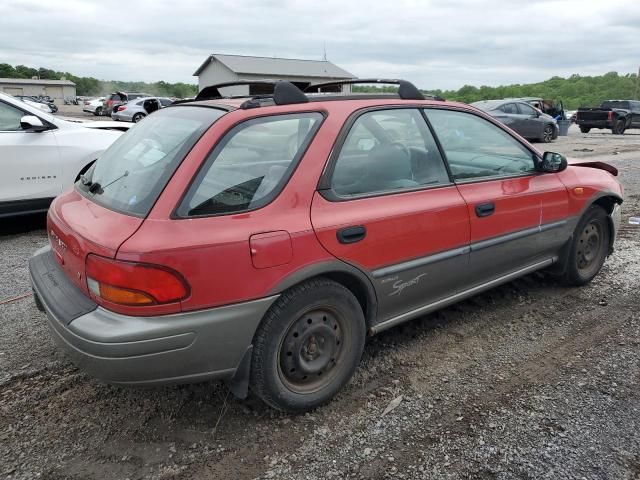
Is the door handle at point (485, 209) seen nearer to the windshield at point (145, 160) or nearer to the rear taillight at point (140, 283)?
the windshield at point (145, 160)

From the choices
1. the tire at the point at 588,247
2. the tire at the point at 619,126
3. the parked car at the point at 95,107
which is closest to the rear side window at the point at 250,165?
the tire at the point at 588,247

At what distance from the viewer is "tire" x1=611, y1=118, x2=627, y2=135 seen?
24427 millimetres

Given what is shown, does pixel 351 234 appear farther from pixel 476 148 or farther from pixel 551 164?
pixel 551 164

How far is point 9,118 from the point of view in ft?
18.8

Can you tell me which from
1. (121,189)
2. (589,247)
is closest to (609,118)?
(589,247)

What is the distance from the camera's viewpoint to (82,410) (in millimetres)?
2750

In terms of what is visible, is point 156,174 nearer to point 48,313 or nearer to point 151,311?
point 151,311

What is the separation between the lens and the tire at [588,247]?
4.21m

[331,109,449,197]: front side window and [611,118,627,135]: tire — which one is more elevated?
[331,109,449,197]: front side window

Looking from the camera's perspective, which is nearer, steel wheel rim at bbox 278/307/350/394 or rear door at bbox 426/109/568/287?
steel wheel rim at bbox 278/307/350/394

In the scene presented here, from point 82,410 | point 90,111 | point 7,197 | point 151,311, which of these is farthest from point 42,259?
point 90,111

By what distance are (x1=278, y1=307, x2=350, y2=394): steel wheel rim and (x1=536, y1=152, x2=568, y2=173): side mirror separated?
6.82 ft

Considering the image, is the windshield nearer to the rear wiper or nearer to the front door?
the rear wiper

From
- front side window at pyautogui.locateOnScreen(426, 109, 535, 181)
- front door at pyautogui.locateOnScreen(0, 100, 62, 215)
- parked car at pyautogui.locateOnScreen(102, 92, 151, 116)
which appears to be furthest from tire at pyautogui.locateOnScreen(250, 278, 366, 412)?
parked car at pyautogui.locateOnScreen(102, 92, 151, 116)
